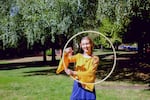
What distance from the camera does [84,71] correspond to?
7.74 metres

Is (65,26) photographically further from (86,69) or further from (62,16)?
(86,69)

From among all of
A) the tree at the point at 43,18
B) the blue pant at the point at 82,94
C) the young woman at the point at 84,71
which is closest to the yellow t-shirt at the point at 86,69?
the young woman at the point at 84,71

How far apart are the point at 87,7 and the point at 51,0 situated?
176 centimetres

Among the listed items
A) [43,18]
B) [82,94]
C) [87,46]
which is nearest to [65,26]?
[43,18]

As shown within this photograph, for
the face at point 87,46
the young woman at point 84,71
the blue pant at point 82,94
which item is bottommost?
the blue pant at point 82,94

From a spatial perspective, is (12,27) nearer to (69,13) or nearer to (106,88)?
(69,13)

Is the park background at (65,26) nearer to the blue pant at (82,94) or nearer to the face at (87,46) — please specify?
the face at (87,46)

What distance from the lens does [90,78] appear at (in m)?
7.72

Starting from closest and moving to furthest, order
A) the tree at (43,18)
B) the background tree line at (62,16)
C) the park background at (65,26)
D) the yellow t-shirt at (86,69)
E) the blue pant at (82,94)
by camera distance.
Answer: the yellow t-shirt at (86,69), the blue pant at (82,94), the background tree line at (62,16), the park background at (65,26), the tree at (43,18)

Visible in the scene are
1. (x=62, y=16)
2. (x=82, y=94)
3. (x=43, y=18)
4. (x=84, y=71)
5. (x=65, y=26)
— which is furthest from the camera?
(x=43, y=18)

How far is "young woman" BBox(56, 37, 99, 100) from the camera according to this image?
7734 mm

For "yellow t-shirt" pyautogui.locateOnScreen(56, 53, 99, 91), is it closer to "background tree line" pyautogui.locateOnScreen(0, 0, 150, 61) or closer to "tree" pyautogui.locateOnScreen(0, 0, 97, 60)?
"background tree line" pyautogui.locateOnScreen(0, 0, 150, 61)

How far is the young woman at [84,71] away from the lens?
773 centimetres

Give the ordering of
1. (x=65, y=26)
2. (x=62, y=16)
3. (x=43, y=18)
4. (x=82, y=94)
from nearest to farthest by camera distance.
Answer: (x=82, y=94)
(x=62, y=16)
(x=65, y=26)
(x=43, y=18)
